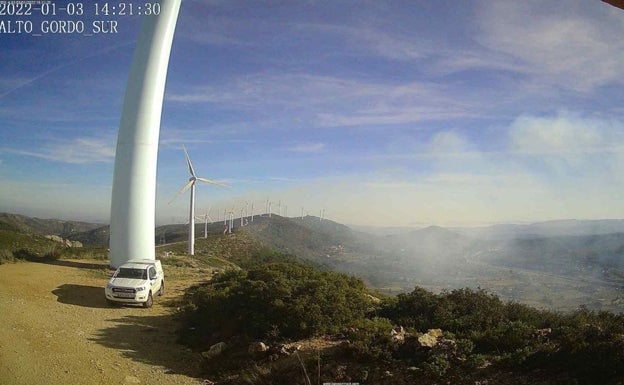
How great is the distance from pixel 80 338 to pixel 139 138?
12.6 metres

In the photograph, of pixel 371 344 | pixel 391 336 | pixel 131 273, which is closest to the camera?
pixel 371 344

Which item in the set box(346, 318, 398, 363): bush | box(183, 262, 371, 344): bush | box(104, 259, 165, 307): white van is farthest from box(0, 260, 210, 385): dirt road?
box(346, 318, 398, 363): bush

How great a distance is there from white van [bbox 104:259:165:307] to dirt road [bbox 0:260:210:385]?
410 mm

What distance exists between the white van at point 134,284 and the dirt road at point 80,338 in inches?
16.2

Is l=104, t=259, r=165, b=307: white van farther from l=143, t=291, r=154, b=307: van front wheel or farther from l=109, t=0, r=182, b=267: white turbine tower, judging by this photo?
l=109, t=0, r=182, b=267: white turbine tower

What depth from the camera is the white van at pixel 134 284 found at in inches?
617

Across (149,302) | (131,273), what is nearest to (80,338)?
(149,302)

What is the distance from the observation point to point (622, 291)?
1141 inches

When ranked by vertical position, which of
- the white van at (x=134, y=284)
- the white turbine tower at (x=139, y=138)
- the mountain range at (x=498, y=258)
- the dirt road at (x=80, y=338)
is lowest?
the mountain range at (x=498, y=258)

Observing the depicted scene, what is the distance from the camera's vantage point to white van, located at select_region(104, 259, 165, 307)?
15.7m

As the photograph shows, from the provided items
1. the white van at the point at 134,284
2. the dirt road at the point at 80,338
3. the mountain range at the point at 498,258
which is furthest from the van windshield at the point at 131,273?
the mountain range at the point at 498,258

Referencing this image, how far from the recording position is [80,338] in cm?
1167

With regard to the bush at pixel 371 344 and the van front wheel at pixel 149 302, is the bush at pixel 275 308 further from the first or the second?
the van front wheel at pixel 149 302

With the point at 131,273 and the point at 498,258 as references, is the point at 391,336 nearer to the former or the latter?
the point at 131,273
